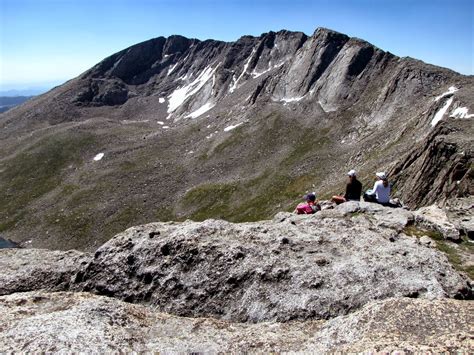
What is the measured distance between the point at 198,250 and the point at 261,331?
4937mm

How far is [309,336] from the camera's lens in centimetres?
1271

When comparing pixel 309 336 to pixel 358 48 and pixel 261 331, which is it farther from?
pixel 358 48

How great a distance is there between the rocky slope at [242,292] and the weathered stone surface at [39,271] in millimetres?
51

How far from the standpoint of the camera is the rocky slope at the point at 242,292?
1205 cm

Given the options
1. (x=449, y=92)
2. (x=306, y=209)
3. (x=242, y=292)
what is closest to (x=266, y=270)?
(x=242, y=292)

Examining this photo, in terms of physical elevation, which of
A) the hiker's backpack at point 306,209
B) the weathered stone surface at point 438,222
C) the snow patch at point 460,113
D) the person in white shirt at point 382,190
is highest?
the snow patch at point 460,113

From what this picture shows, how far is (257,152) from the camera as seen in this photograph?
97500 millimetres

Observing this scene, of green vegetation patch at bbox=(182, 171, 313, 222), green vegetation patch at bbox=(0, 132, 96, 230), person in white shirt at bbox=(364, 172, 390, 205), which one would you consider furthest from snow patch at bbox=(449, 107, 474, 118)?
green vegetation patch at bbox=(0, 132, 96, 230)

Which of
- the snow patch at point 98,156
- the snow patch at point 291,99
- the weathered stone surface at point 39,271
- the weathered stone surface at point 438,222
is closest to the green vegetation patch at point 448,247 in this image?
the weathered stone surface at point 438,222

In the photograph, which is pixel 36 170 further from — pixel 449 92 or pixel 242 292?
pixel 242 292

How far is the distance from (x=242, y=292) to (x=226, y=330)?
6.22 feet

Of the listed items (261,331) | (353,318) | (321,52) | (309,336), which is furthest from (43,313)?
(321,52)

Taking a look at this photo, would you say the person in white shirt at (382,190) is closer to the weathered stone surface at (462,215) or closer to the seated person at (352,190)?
the seated person at (352,190)

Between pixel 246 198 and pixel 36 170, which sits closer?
pixel 246 198
